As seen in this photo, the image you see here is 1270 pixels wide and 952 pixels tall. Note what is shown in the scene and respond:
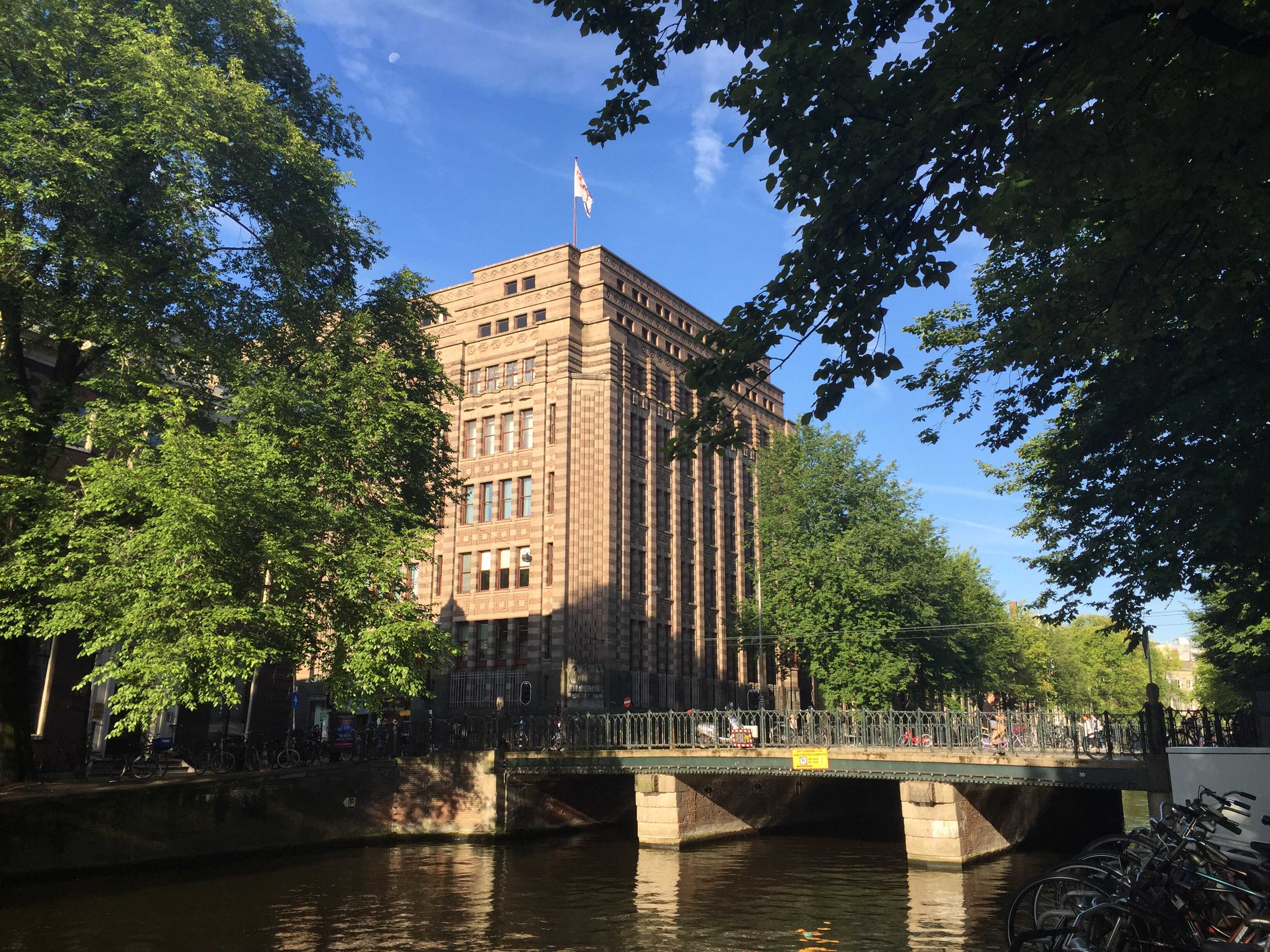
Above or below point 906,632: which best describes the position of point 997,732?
below

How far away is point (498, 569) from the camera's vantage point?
2153 inches

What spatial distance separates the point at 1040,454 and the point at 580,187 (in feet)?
122

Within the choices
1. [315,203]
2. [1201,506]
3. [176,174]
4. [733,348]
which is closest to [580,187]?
[315,203]

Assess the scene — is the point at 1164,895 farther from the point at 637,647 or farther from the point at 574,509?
the point at 637,647

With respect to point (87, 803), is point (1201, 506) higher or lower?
higher

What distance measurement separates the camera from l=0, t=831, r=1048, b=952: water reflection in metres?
18.6

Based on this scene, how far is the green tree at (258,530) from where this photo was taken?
23.8 m

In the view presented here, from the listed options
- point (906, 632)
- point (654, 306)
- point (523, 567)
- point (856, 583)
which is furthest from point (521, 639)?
point (654, 306)

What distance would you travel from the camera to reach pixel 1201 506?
19125 millimetres

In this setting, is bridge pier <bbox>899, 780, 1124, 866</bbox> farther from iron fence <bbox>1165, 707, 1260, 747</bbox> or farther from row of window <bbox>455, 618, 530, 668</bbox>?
row of window <bbox>455, 618, 530, 668</bbox>

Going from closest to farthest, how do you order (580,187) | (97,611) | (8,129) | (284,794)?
(8,129) → (97,611) → (284,794) → (580,187)

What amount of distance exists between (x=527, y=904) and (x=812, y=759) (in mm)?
11332

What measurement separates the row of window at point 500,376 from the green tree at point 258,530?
24.2m

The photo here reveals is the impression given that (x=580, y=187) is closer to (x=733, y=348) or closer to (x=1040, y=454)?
(x=1040, y=454)
